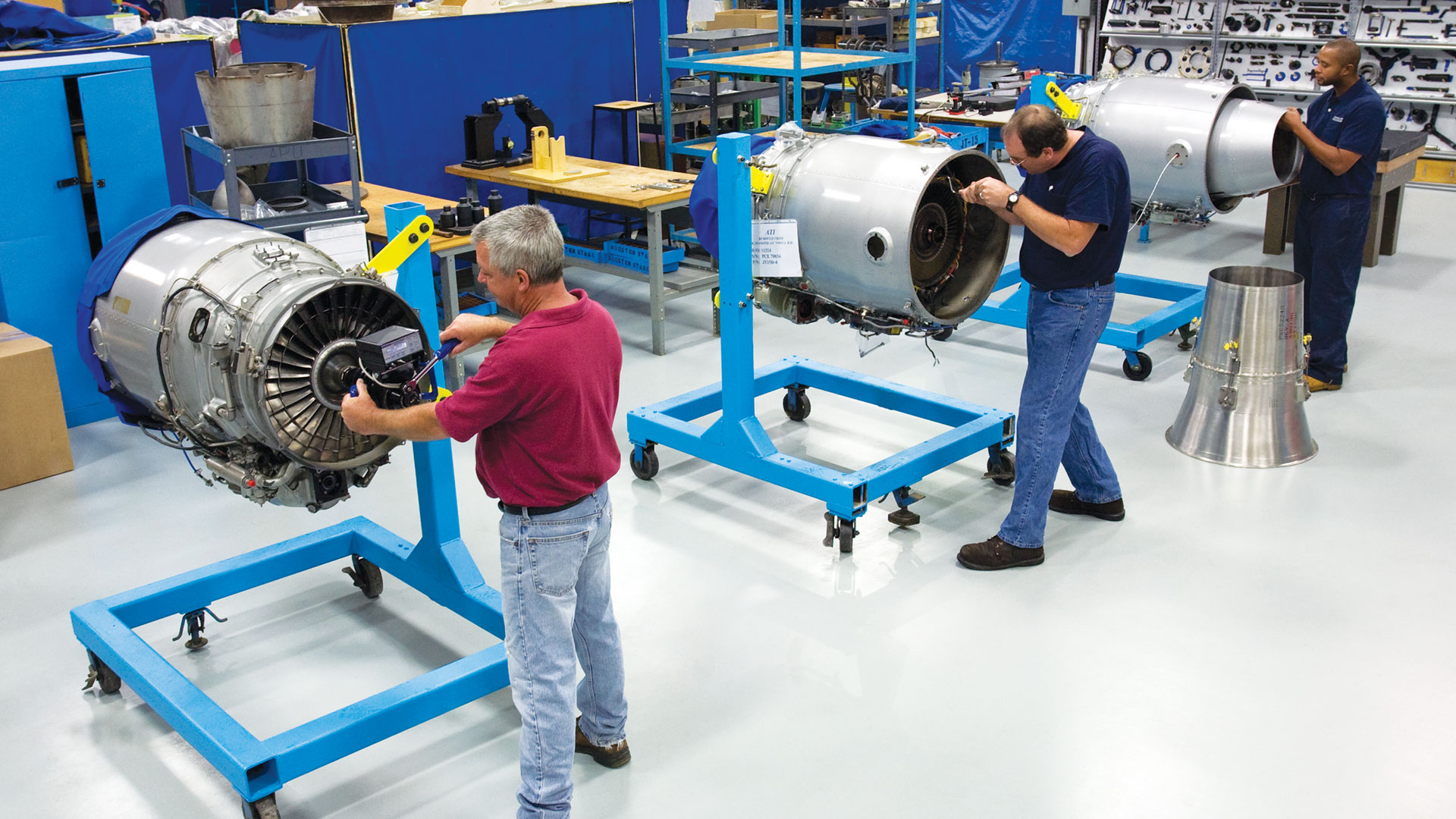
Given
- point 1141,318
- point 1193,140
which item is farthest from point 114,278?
point 1141,318

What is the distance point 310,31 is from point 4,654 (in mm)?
4622

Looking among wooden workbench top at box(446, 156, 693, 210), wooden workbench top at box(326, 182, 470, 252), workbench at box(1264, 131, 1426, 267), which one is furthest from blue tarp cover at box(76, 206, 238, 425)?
workbench at box(1264, 131, 1426, 267)

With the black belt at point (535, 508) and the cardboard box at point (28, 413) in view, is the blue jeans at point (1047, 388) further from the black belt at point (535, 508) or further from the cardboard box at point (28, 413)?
the cardboard box at point (28, 413)

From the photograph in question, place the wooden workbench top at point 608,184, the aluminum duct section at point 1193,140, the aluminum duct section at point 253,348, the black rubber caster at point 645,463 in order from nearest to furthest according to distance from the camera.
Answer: the aluminum duct section at point 253,348 < the black rubber caster at point 645,463 < the aluminum duct section at point 1193,140 < the wooden workbench top at point 608,184

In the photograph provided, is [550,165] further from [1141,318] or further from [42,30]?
[1141,318]

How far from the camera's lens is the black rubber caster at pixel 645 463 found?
16.0 ft

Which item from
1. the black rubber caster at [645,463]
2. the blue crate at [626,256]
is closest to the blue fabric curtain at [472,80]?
the blue crate at [626,256]

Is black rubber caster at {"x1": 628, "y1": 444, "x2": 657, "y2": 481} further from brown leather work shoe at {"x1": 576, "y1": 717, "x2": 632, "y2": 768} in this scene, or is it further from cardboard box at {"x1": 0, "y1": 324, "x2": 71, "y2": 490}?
cardboard box at {"x1": 0, "y1": 324, "x2": 71, "y2": 490}

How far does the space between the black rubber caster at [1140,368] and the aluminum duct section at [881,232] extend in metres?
1.83

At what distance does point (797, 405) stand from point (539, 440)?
9.37 feet

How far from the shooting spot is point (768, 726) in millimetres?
3322

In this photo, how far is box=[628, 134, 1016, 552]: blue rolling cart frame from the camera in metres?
4.22

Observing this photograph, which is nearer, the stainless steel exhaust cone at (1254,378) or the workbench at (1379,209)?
the stainless steel exhaust cone at (1254,378)

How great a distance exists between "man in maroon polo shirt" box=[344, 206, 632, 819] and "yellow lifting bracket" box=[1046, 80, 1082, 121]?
3281mm
